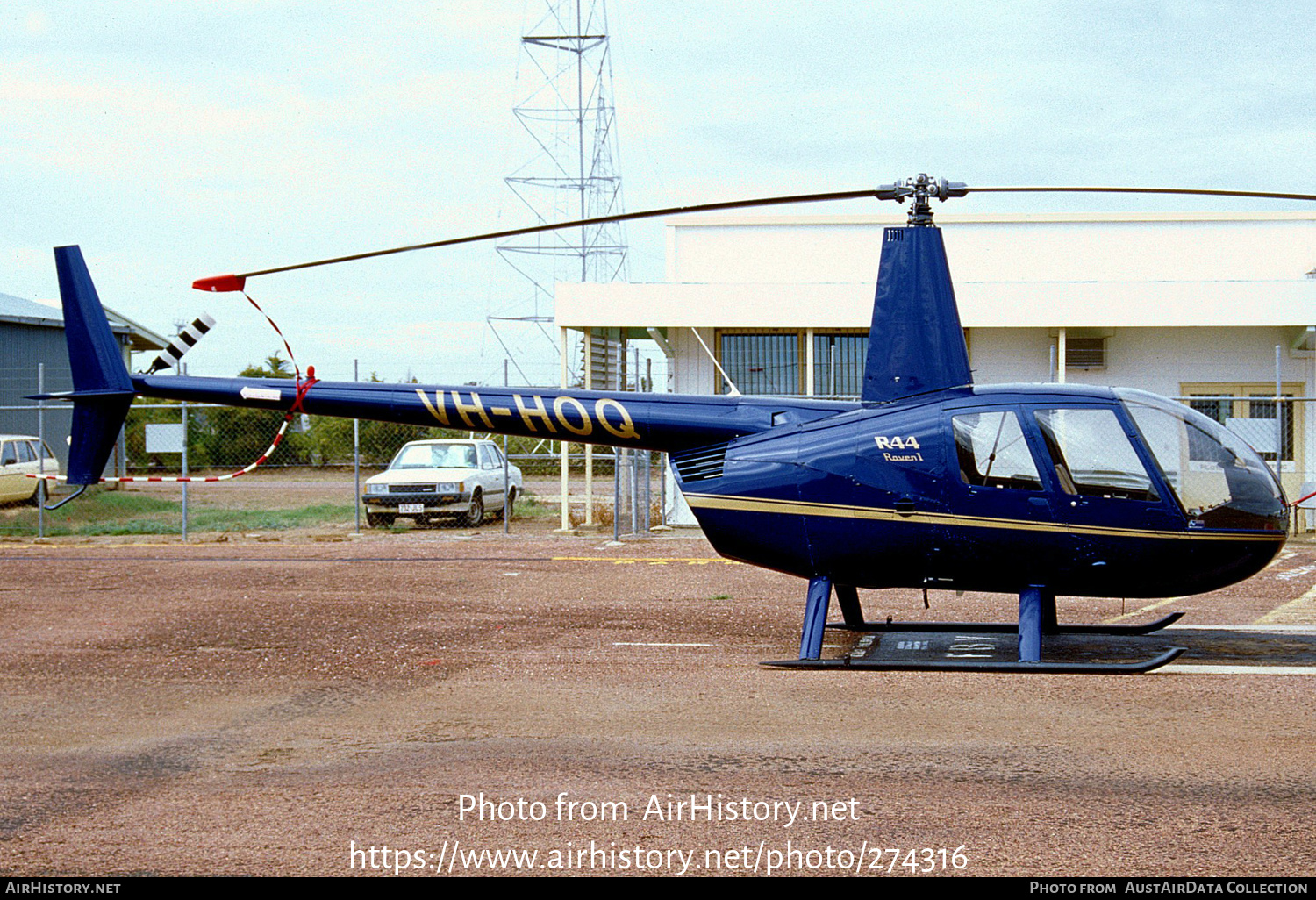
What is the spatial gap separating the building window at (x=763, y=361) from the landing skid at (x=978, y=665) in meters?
12.6

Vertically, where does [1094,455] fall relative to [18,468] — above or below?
above

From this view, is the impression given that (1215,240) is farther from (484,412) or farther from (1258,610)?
(484,412)

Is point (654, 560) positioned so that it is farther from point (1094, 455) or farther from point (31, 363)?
point (31, 363)

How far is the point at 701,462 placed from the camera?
881 cm

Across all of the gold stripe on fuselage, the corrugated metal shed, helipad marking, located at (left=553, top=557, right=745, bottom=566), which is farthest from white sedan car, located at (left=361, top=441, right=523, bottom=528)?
the corrugated metal shed

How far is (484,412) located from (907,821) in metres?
5.49

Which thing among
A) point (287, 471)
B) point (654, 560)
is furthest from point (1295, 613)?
point (287, 471)

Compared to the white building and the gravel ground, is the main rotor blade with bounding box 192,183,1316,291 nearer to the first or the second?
the gravel ground

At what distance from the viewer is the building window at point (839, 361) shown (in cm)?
2058

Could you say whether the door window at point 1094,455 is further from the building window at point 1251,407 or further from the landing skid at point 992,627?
the building window at point 1251,407

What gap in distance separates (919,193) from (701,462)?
2.59m

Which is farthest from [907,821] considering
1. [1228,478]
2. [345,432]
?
[345,432]

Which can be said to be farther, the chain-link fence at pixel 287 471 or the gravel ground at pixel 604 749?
the chain-link fence at pixel 287 471


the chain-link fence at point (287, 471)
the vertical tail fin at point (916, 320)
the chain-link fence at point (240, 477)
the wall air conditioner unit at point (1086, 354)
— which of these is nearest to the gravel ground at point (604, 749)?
the vertical tail fin at point (916, 320)
